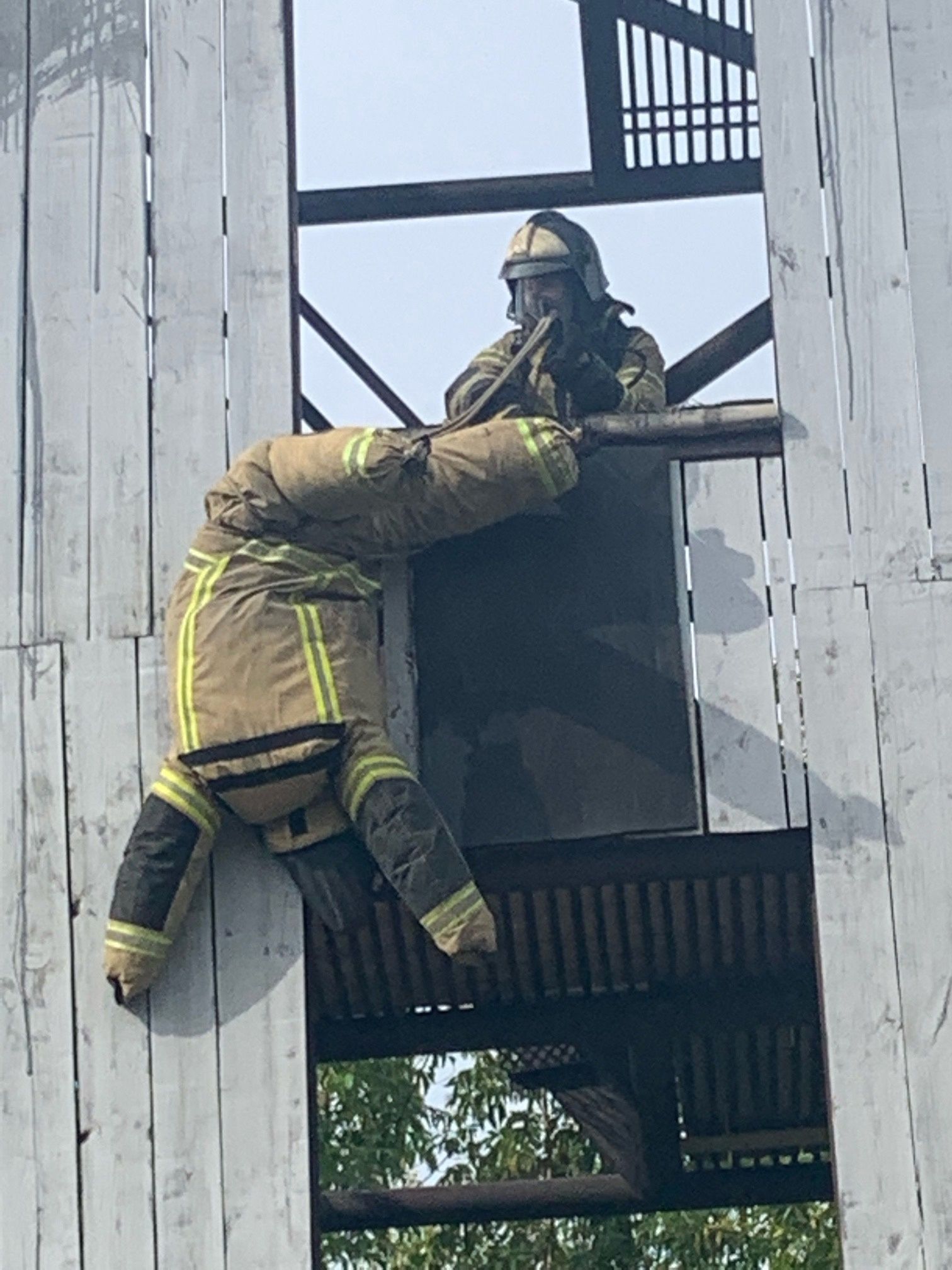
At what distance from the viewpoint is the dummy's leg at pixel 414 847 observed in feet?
28.2

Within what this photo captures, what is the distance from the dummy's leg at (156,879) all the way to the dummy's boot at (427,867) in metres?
0.55

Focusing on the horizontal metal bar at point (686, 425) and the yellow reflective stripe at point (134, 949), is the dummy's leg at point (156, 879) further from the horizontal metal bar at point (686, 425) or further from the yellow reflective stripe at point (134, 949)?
the horizontal metal bar at point (686, 425)

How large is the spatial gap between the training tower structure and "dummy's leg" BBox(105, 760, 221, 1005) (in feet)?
0.43

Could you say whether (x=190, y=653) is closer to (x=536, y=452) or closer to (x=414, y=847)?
(x=414, y=847)

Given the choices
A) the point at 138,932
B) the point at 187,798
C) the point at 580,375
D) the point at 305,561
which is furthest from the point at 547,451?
the point at 138,932

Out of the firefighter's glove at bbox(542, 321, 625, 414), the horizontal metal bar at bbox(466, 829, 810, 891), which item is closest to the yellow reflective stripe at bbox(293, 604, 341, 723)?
the horizontal metal bar at bbox(466, 829, 810, 891)

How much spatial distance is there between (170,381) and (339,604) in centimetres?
104

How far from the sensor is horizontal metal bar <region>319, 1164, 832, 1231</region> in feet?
39.0

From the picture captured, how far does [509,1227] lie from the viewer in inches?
786

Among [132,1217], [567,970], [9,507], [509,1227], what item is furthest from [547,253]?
[509,1227]

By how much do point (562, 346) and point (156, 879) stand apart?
2.31m

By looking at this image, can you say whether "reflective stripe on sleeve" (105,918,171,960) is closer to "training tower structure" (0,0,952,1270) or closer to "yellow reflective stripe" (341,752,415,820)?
"training tower structure" (0,0,952,1270)

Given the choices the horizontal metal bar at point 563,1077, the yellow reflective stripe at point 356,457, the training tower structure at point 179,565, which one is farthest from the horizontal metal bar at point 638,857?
the horizontal metal bar at point 563,1077

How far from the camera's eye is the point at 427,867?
28.3 ft
